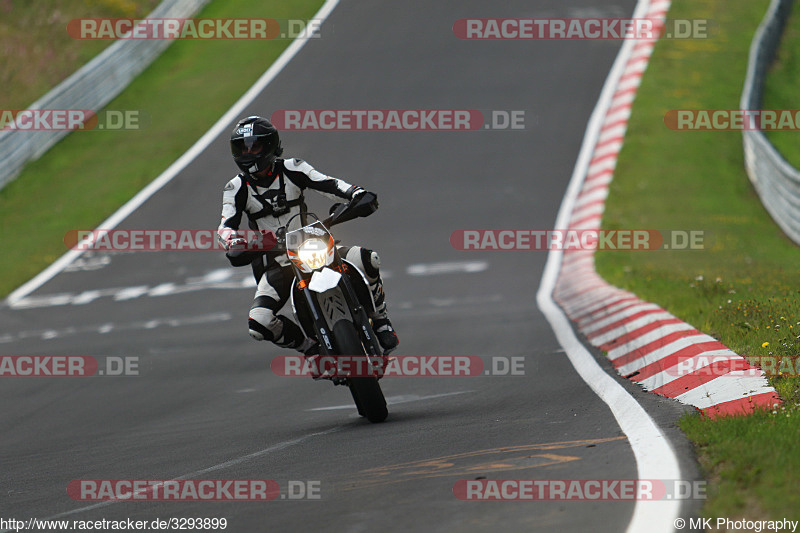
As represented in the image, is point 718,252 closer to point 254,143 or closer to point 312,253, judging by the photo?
point 254,143

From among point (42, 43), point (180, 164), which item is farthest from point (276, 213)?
point (42, 43)

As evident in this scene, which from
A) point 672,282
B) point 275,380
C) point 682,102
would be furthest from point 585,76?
point 275,380

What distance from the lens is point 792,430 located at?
5.30 metres

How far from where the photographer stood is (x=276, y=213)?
823cm

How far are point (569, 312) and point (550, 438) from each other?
23.5 ft

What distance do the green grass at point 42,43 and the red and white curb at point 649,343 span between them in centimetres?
1371

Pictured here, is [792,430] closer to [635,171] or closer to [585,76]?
[635,171]

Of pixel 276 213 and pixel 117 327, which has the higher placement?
pixel 276 213

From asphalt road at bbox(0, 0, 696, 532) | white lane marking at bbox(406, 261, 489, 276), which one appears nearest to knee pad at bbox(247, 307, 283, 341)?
asphalt road at bbox(0, 0, 696, 532)

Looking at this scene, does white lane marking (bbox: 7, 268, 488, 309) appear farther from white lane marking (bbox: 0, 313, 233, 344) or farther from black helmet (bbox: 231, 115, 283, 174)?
black helmet (bbox: 231, 115, 283, 174)

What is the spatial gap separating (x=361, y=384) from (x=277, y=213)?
59.8 inches

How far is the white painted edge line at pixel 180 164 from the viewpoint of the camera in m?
17.5

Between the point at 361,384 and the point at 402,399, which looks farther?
the point at 402,399

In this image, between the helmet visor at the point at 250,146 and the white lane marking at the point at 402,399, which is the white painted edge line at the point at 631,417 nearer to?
the white lane marking at the point at 402,399
